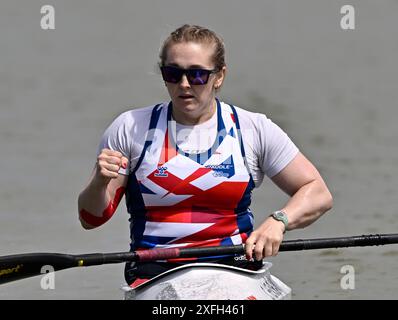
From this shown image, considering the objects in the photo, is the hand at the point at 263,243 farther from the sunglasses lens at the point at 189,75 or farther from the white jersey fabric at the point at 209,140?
the sunglasses lens at the point at 189,75

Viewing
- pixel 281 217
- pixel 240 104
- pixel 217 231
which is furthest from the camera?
pixel 240 104

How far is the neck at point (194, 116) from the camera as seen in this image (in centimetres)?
630

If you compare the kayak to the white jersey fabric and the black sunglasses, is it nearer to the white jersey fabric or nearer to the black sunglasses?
the white jersey fabric

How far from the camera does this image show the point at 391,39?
16.6 metres

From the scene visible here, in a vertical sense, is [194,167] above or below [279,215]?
above

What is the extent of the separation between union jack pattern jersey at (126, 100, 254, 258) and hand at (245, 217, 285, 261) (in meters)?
0.42

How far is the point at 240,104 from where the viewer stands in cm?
1377

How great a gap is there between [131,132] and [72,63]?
31.7 ft

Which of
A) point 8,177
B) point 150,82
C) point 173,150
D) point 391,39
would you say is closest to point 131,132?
point 173,150

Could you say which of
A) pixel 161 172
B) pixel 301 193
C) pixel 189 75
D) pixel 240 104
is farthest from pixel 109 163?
pixel 240 104

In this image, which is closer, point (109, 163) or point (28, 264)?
point (109, 163)

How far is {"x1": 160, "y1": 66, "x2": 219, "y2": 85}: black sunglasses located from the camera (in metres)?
6.13

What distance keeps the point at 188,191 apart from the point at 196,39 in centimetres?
79

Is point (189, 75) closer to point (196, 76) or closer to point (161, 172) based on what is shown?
point (196, 76)
